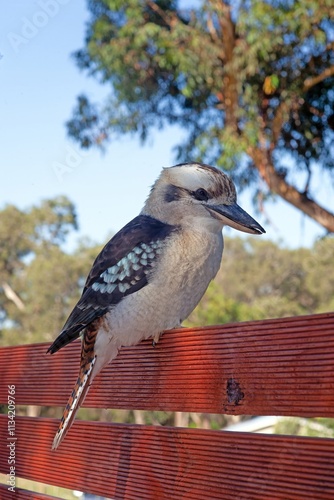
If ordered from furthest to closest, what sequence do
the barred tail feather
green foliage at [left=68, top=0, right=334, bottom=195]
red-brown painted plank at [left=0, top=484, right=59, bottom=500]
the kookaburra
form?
green foliage at [left=68, top=0, right=334, bottom=195] < red-brown painted plank at [left=0, top=484, right=59, bottom=500] < the kookaburra < the barred tail feather

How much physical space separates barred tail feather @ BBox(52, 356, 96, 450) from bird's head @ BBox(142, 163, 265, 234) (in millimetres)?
521

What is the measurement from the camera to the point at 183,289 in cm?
221

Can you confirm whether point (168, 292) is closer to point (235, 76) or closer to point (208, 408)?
point (208, 408)

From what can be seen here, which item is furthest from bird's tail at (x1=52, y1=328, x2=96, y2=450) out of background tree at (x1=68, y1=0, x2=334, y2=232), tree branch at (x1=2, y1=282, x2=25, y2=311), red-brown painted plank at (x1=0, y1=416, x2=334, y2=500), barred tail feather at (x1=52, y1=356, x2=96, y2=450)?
tree branch at (x1=2, y1=282, x2=25, y2=311)

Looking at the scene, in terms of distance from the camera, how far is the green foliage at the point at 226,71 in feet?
31.8

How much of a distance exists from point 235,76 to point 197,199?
813 centimetres

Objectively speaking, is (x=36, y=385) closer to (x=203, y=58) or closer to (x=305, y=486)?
(x=305, y=486)

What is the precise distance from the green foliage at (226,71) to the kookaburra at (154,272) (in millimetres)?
7425

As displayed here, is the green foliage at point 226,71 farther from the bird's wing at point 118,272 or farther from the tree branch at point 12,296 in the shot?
the tree branch at point 12,296

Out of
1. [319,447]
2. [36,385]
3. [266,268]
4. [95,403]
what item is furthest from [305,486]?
[266,268]

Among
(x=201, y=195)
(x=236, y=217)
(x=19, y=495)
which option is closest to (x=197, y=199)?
(x=201, y=195)

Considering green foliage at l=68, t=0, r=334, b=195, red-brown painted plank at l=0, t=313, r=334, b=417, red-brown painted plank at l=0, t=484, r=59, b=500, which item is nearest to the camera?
red-brown painted plank at l=0, t=313, r=334, b=417

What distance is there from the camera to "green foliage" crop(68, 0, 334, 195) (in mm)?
9695

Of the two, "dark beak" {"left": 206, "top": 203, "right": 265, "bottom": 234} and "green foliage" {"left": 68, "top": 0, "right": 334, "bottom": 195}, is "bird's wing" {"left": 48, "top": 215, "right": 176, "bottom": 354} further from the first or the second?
"green foliage" {"left": 68, "top": 0, "right": 334, "bottom": 195}
